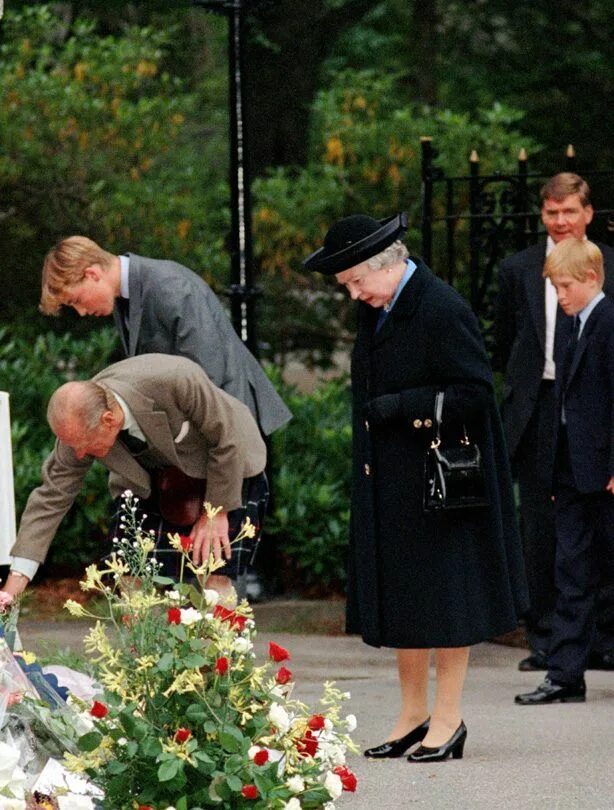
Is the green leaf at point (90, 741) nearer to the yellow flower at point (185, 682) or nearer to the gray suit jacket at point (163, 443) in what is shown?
the yellow flower at point (185, 682)

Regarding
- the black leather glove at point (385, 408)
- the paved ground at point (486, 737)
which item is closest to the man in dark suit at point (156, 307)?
the black leather glove at point (385, 408)

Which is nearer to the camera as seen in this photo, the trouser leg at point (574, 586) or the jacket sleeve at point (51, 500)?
the jacket sleeve at point (51, 500)

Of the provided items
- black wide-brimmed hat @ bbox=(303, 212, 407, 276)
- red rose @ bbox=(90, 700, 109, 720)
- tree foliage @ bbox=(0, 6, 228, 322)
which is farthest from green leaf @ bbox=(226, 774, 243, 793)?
tree foliage @ bbox=(0, 6, 228, 322)

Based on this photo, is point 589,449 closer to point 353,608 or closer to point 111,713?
point 353,608

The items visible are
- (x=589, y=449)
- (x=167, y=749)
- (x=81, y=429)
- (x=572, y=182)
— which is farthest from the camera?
(x=572, y=182)

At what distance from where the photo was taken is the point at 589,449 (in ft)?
21.4

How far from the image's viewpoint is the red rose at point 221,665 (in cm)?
430

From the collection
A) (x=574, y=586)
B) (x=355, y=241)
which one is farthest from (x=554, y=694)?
(x=355, y=241)

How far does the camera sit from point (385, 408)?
5.44 metres

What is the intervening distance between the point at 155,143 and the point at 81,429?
22.1 feet

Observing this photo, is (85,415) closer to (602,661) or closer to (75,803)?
(75,803)

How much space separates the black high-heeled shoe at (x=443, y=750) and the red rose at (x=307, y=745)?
1.08 meters

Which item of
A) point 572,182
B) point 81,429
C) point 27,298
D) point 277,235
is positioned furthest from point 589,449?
point 27,298

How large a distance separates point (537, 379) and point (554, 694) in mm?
1362
